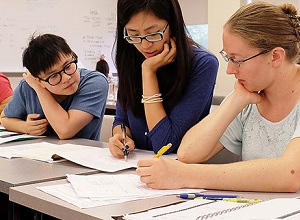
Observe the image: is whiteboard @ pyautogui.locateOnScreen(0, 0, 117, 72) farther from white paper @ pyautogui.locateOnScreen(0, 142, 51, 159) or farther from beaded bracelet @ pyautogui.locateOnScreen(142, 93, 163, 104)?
beaded bracelet @ pyautogui.locateOnScreen(142, 93, 163, 104)

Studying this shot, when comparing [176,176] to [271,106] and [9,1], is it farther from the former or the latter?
[9,1]

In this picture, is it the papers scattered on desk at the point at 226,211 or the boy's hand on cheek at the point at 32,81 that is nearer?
the papers scattered on desk at the point at 226,211

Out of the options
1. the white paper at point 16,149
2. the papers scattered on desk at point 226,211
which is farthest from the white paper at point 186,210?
the white paper at point 16,149

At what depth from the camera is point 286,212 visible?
95 cm

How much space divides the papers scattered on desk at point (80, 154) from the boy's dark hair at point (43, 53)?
1.13ft

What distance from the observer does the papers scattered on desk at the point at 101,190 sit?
1.11 metres

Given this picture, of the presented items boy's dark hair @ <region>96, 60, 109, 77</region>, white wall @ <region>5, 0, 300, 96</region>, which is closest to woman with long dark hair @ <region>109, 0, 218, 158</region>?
white wall @ <region>5, 0, 300, 96</region>

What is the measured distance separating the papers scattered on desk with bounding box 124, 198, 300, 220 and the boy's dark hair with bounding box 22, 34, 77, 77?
120 centimetres

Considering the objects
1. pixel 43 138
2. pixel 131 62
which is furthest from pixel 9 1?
pixel 131 62

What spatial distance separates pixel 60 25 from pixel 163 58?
348cm

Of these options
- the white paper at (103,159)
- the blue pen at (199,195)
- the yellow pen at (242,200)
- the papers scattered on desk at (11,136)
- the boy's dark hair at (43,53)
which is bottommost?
the papers scattered on desk at (11,136)

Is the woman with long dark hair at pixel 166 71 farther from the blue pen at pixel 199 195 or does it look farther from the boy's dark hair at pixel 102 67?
the boy's dark hair at pixel 102 67

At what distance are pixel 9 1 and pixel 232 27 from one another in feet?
12.1

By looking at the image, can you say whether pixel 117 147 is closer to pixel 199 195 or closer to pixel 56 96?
pixel 199 195
